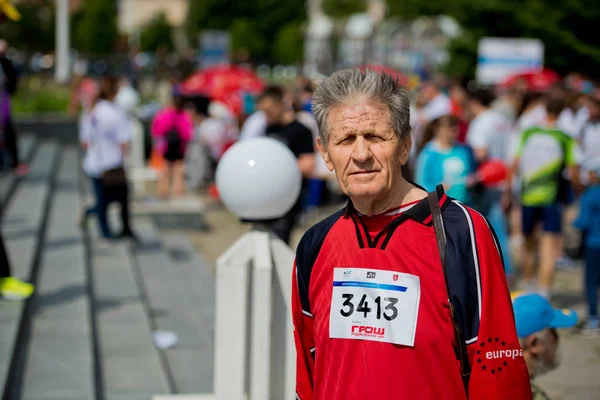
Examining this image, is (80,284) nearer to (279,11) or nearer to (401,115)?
(401,115)

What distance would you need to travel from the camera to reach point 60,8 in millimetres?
24953

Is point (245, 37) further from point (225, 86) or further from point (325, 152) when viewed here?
point (325, 152)

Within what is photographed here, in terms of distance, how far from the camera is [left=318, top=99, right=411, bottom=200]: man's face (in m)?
2.49

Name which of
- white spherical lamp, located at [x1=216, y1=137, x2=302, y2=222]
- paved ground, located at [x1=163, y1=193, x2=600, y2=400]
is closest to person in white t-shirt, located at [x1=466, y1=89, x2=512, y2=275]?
paved ground, located at [x1=163, y1=193, x2=600, y2=400]

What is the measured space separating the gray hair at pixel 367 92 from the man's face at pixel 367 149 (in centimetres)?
2

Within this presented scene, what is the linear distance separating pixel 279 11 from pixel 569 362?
228 ft

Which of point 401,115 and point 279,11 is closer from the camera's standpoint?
point 401,115

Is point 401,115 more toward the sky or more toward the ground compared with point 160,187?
more toward the sky

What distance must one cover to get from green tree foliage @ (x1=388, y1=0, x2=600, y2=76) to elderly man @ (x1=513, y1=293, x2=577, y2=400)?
3261 cm

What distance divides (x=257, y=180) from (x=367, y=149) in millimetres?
1687

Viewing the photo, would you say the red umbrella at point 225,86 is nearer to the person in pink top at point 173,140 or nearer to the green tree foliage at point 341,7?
the person in pink top at point 173,140

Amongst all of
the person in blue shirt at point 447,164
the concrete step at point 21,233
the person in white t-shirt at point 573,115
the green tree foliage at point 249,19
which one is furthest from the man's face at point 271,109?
the green tree foliage at point 249,19

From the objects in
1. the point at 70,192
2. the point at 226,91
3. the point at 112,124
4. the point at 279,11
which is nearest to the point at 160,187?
the point at 70,192

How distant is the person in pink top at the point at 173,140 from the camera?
14.0 m
